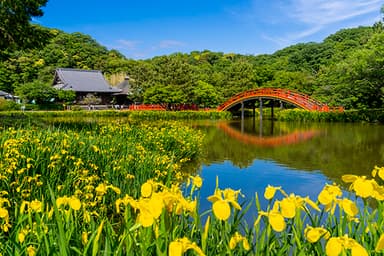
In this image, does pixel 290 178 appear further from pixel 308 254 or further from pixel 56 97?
pixel 56 97

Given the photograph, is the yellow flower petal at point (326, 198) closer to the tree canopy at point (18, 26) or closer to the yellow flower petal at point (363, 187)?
the yellow flower petal at point (363, 187)

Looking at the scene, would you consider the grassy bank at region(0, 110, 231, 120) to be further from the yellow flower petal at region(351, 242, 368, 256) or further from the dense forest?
the yellow flower petal at region(351, 242, 368, 256)

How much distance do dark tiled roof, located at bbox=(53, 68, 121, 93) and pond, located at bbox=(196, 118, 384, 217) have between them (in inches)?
1053

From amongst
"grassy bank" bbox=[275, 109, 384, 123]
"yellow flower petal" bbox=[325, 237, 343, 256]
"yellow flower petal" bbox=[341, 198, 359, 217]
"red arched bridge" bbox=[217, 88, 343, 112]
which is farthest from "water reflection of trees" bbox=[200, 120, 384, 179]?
"red arched bridge" bbox=[217, 88, 343, 112]

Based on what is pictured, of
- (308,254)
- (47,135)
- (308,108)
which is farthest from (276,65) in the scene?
(308,254)

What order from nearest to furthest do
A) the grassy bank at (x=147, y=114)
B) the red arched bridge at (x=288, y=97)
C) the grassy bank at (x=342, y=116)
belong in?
the grassy bank at (x=342, y=116)
the red arched bridge at (x=288, y=97)
the grassy bank at (x=147, y=114)

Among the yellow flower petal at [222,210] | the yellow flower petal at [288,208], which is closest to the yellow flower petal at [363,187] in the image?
the yellow flower petal at [288,208]

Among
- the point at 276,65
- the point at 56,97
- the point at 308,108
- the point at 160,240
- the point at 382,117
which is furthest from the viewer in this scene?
the point at 276,65

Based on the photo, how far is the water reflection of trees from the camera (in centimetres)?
915

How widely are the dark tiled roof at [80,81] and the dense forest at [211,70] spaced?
5.39 feet

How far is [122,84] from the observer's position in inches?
1695

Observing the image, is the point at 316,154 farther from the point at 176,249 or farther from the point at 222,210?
the point at 176,249

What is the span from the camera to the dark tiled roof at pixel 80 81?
38500 mm

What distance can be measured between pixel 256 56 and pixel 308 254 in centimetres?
6212
